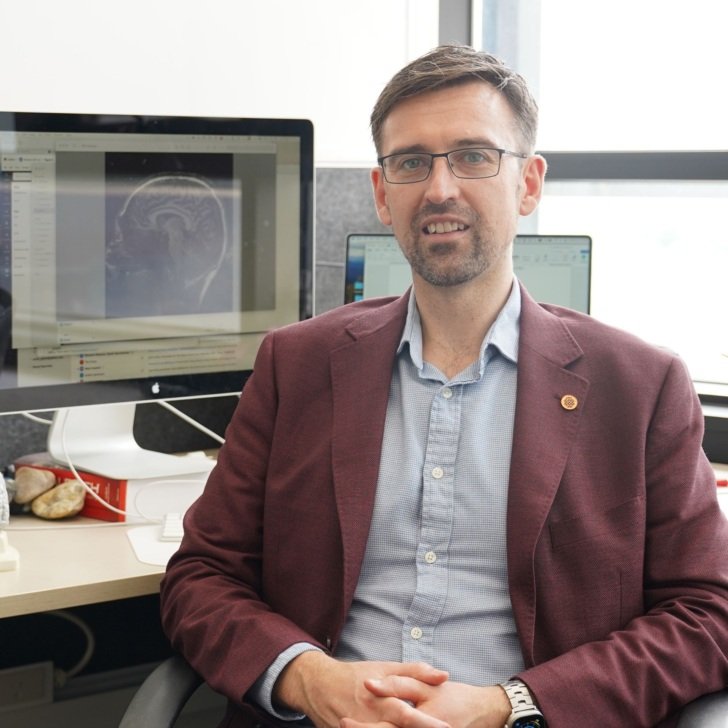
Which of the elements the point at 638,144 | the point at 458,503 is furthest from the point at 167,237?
the point at 638,144

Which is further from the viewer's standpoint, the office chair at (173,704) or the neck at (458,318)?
the neck at (458,318)

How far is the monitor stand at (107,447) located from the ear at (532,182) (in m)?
0.57

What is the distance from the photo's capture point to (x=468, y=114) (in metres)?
1.14

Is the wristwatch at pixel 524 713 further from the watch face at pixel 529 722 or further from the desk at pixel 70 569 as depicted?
the desk at pixel 70 569

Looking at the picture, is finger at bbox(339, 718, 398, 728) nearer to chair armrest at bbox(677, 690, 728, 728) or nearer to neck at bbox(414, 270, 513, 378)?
chair armrest at bbox(677, 690, 728, 728)

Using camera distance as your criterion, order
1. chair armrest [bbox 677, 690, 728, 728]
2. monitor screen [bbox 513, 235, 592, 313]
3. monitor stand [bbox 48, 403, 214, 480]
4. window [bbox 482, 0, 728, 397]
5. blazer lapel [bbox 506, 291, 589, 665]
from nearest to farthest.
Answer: chair armrest [bbox 677, 690, 728, 728], blazer lapel [bbox 506, 291, 589, 665], monitor stand [bbox 48, 403, 214, 480], monitor screen [bbox 513, 235, 592, 313], window [bbox 482, 0, 728, 397]

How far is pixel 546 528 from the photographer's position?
104 centimetres

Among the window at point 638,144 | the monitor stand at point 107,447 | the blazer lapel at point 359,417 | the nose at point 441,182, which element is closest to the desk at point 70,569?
the monitor stand at point 107,447

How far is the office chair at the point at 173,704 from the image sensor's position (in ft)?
3.07

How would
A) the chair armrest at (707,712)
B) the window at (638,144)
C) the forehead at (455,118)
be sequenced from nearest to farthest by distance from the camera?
the chair armrest at (707,712), the forehead at (455,118), the window at (638,144)

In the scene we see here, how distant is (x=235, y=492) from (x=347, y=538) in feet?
0.44

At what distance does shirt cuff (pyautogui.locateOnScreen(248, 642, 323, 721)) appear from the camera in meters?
1.01

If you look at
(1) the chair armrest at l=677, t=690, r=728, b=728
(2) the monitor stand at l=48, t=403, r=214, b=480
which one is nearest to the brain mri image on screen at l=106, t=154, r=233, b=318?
(2) the monitor stand at l=48, t=403, r=214, b=480

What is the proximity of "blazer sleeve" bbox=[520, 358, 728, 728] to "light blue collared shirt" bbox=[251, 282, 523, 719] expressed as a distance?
0.08 meters
